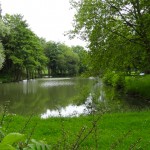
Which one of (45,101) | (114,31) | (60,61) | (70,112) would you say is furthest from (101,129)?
(60,61)

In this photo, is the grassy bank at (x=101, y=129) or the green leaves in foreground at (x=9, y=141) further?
the grassy bank at (x=101, y=129)

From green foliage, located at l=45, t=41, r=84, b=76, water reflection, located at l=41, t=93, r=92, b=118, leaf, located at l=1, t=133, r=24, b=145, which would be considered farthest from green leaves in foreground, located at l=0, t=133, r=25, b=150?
green foliage, located at l=45, t=41, r=84, b=76

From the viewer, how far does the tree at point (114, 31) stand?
1831cm

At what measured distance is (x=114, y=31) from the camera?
18.9 meters

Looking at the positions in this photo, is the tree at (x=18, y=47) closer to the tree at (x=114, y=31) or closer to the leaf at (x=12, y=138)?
the tree at (x=114, y=31)

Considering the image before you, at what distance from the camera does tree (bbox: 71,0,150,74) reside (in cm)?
1831

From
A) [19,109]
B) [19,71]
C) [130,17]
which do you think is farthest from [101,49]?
[19,71]

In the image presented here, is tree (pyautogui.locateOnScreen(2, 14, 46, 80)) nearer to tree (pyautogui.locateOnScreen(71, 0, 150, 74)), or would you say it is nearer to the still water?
the still water

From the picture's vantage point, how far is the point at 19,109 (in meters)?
21.6

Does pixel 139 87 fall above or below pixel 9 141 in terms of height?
below

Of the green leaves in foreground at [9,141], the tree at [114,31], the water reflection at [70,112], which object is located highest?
the tree at [114,31]

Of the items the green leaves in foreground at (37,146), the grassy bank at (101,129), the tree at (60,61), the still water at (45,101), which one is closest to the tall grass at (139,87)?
the still water at (45,101)

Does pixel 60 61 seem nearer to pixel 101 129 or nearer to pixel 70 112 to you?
pixel 70 112

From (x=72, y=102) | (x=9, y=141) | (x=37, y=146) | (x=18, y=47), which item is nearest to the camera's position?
(x=9, y=141)
